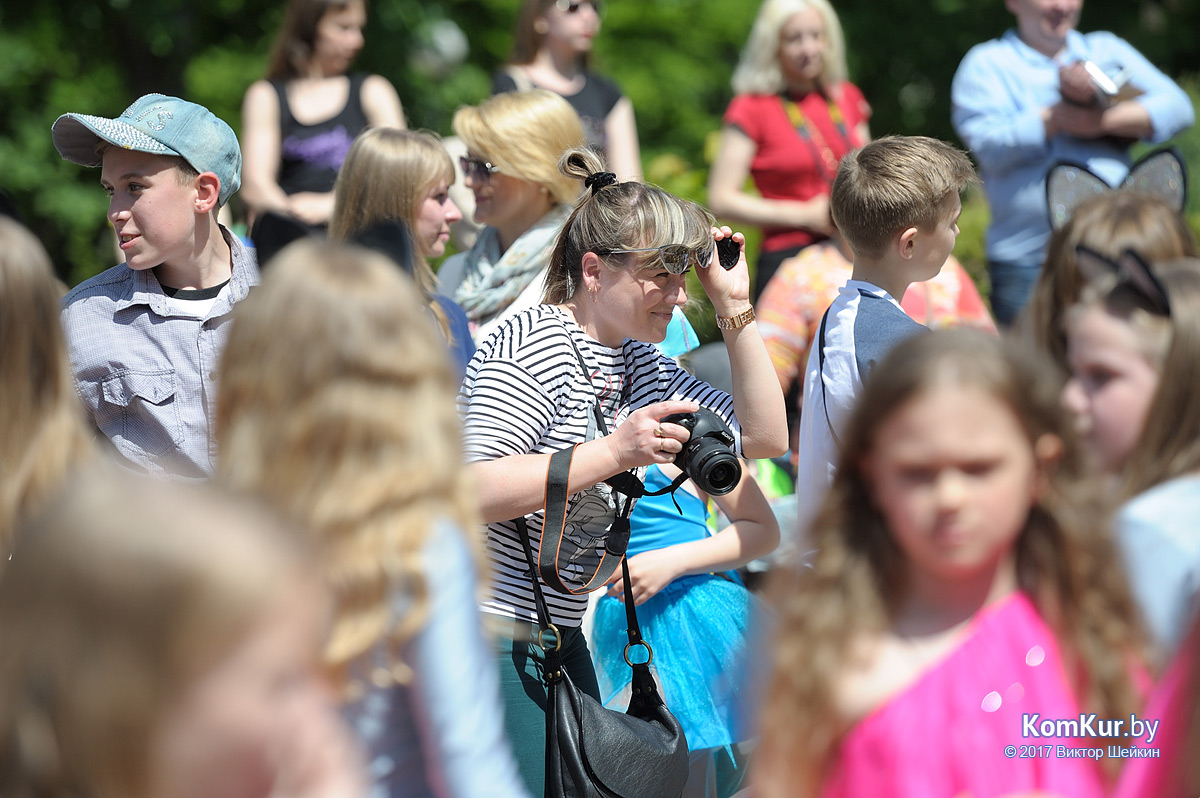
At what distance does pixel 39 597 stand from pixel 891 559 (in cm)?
121

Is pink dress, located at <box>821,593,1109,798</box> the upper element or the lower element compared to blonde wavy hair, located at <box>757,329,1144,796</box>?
lower

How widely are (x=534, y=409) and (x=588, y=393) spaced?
183 millimetres

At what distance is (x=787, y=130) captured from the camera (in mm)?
5461

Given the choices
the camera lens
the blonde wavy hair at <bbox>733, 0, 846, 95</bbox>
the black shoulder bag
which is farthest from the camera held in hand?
the blonde wavy hair at <bbox>733, 0, 846, 95</bbox>

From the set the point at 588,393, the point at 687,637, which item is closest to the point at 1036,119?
the point at 687,637

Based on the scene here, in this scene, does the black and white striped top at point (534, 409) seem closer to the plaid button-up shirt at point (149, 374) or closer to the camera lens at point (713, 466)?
the camera lens at point (713, 466)

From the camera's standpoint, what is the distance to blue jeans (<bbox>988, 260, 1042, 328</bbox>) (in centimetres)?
523

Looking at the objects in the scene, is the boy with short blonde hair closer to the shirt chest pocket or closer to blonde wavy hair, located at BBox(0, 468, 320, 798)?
the shirt chest pocket

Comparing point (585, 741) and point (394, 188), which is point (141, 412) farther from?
point (585, 741)

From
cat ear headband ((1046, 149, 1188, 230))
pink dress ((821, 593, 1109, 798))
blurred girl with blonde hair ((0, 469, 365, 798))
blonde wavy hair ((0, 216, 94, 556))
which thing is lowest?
cat ear headband ((1046, 149, 1188, 230))

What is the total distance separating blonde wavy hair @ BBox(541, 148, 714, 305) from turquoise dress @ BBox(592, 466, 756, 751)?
0.75 meters

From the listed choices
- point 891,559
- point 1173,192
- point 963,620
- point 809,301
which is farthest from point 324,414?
point 1173,192

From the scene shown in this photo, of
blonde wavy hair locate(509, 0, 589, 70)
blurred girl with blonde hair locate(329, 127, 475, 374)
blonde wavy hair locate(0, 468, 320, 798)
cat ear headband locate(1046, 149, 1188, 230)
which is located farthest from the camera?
blonde wavy hair locate(509, 0, 589, 70)

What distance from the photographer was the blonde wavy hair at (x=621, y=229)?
9.84 feet
